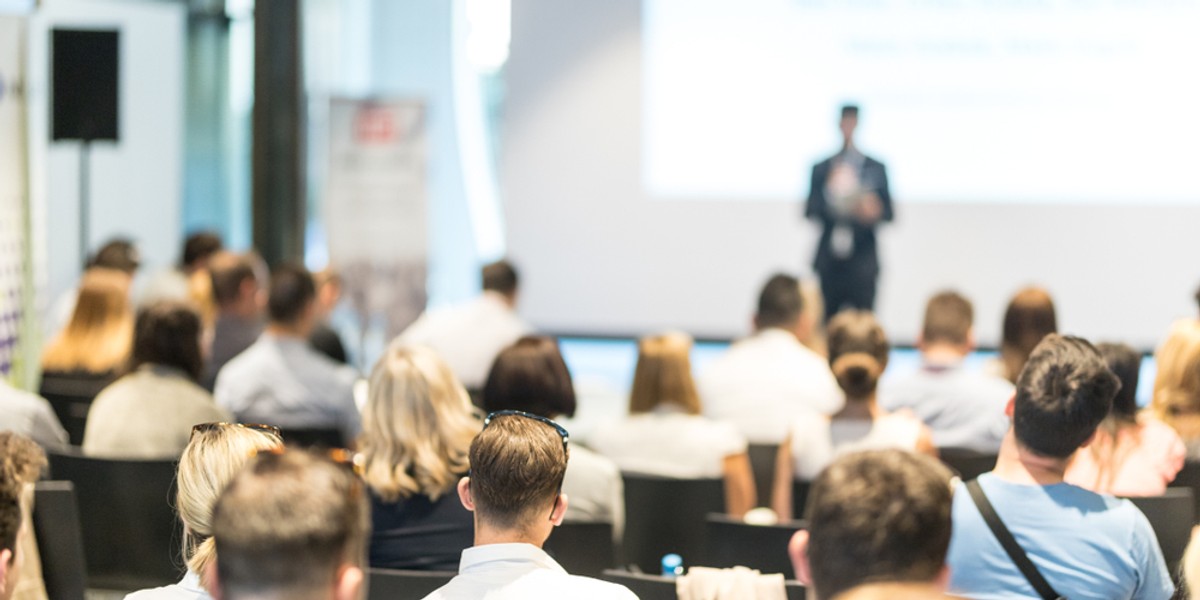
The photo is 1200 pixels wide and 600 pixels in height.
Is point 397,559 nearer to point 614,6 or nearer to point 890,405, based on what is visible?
point 890,405

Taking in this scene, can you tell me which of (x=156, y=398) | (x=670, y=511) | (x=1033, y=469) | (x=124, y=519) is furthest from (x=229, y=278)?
(x=1033, y=469)

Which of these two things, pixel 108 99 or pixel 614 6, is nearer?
pixel 108 99

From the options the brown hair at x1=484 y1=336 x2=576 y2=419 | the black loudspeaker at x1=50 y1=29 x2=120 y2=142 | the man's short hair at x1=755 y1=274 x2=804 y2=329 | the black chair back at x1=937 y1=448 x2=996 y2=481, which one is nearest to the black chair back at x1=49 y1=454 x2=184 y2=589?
the brown hair at x1=484 y1=336 x2=576 y2=419

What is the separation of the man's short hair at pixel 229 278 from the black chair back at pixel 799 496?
3055mm

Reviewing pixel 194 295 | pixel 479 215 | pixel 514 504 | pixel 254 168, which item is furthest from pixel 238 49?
pixel 514 504

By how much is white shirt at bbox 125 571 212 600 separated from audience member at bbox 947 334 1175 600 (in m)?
1.41

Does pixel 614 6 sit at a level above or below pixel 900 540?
above

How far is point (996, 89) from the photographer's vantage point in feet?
27.5

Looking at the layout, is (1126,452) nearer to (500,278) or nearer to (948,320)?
(948,320)

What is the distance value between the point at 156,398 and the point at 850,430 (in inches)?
91.5

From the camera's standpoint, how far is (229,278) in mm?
6164

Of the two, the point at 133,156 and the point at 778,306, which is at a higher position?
the point at 133,156

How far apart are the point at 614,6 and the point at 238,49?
407cm

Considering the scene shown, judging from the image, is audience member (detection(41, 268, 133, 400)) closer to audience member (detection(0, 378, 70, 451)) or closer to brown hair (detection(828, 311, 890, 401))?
audience member (detection(0, 378, 70, 451))
